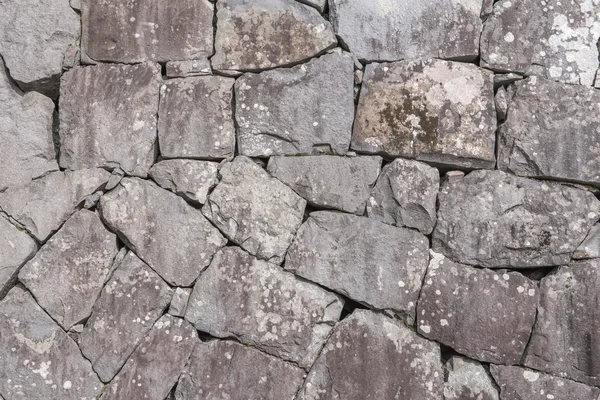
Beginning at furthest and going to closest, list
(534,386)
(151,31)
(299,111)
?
(151,31) < (299,111) < (534,386)

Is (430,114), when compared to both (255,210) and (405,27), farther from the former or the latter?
(255,210)

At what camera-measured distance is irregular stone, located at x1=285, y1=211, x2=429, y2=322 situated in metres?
3.42

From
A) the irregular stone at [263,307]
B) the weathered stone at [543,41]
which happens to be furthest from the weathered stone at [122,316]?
the weathered stone at [543,41]

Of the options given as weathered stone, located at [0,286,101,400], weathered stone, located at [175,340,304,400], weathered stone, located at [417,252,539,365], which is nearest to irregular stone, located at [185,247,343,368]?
weathered stone, located at [175,340,304,400]

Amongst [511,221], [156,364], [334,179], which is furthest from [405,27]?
[156,364]

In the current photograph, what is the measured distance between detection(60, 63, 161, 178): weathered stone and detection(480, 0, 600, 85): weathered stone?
2.02 m

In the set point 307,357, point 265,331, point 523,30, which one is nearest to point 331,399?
point 307,357

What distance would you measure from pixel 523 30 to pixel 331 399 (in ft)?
7.92

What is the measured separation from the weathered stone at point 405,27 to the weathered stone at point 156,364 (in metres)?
1.94

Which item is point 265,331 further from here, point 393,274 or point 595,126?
point 595,126

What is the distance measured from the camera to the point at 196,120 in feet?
11.7

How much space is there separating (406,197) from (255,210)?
872 millimetres

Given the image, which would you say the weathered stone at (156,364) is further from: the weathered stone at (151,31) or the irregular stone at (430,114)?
the weathered stone at (151,31)

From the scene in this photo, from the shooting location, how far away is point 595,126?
3473mm
